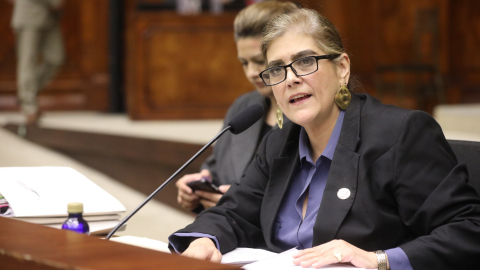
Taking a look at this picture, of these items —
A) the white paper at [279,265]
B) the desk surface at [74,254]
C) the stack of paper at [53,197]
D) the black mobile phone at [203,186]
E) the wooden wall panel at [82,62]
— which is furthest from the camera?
the wooden wall panel at [82,62]

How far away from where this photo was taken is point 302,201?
148 cm

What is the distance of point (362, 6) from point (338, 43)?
5252 mm

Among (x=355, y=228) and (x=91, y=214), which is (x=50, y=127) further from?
(x=355, y=228)

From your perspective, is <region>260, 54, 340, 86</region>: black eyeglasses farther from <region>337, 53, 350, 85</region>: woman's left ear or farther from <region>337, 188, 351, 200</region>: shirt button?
<region>337, 188, 351, 200</region>: shirt button

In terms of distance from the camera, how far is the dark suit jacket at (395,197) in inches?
48.1

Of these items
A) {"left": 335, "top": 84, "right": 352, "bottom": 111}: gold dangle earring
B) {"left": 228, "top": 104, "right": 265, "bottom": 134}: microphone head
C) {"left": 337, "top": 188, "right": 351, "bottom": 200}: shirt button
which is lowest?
{"left": 337, "top": 188, "right": 351, "bottom": 200}: shirt button

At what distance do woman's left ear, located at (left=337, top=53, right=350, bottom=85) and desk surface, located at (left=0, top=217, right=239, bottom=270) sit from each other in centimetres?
77

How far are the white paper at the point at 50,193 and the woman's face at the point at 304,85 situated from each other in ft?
1.65

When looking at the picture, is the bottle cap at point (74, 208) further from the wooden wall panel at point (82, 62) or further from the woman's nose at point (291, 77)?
the wooden wall panel at point (82, 62)

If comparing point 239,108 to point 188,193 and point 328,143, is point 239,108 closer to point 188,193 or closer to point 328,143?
point 188,193

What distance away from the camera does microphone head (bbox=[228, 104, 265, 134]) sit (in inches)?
59.1

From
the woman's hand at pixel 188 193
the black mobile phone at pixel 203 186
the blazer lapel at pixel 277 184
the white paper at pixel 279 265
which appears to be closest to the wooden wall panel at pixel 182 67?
the woman's hand at pixel 188 193

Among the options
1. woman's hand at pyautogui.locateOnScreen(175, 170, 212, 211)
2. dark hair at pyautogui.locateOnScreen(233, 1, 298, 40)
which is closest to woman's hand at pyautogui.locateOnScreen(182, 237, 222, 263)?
woman's hand at pyautogui.locateOnScreen(175, 170, 212, 211)

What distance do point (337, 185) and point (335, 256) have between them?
226mm
